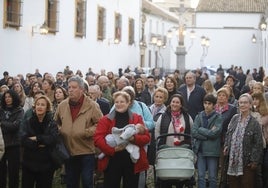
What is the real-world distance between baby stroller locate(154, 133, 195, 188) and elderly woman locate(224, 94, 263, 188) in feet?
1.94

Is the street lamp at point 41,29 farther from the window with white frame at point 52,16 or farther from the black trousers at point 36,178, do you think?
the black trousers at point 36,178

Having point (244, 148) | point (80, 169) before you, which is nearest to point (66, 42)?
point (80, 169)

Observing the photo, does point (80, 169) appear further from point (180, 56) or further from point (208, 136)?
point (180, 56)

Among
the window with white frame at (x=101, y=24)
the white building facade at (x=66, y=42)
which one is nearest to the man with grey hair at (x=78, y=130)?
the white building facade at (x=66, y=42)

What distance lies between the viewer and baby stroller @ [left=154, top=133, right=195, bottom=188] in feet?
28.3

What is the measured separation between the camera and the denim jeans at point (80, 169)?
8.63 meters

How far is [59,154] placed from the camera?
322 inches

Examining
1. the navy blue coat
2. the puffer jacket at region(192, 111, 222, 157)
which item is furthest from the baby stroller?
the navy blue coat

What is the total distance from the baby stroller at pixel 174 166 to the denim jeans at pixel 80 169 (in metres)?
0.92

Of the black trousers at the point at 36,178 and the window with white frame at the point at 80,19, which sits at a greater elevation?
the window with white frame at the point at 80,19

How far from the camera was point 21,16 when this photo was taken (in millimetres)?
23781

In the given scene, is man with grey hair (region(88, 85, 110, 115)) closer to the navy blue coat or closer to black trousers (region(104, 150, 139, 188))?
the navy blue coat

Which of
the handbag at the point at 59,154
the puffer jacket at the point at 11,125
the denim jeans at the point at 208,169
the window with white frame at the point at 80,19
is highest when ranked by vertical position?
the window with white frame at the point at 80,19

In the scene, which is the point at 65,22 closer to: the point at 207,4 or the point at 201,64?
the point at 201,64
